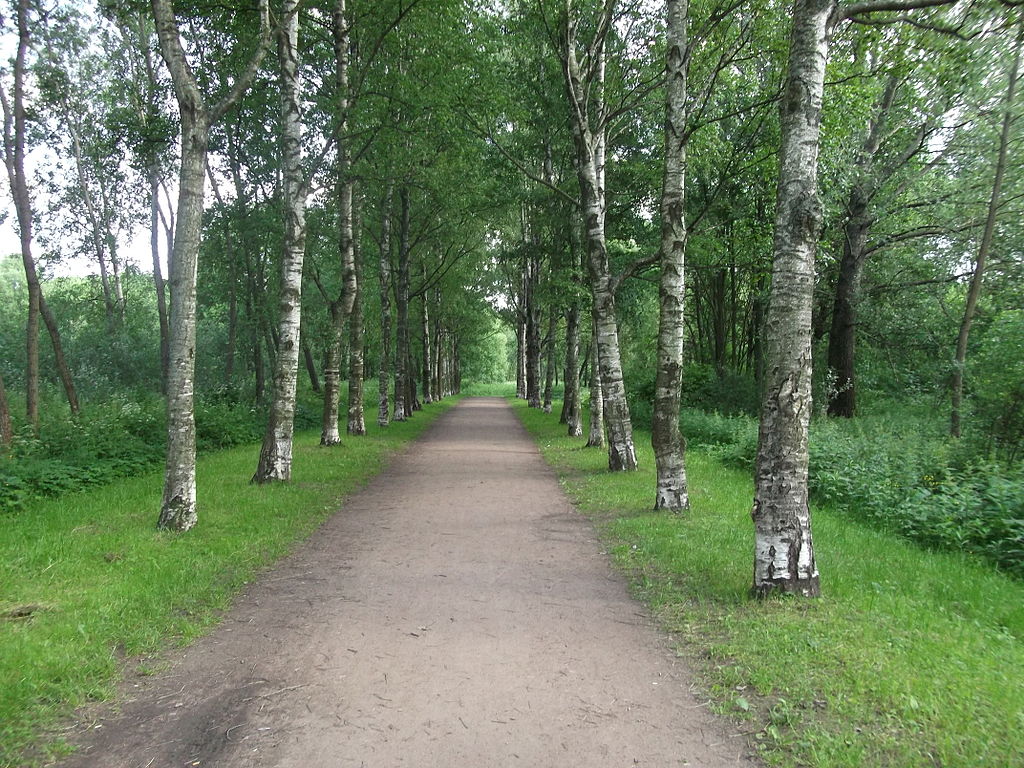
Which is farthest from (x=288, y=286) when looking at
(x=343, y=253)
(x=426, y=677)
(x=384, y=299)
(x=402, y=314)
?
(x=402, y=314)

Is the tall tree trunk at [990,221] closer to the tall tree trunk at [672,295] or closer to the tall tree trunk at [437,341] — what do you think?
the tall tree trunk at [672,295]

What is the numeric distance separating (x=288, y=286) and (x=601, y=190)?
7418 millimetres

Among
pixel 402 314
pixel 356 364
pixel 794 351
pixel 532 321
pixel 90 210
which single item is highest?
pixel 90 210

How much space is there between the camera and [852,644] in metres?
4.35

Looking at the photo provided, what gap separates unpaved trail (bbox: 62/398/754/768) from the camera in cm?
333

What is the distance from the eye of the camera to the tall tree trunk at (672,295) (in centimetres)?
900

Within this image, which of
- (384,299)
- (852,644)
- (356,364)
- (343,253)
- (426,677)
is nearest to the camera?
(426,677)

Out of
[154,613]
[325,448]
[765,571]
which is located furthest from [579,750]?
[325,448]

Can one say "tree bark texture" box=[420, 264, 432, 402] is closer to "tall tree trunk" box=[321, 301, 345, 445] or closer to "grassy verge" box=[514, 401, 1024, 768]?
"tall tree trunk" box=[321, 301, 345, 445]

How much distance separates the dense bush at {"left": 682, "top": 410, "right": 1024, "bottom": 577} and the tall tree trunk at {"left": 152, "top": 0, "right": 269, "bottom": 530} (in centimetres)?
940

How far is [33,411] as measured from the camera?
14336 millimetres

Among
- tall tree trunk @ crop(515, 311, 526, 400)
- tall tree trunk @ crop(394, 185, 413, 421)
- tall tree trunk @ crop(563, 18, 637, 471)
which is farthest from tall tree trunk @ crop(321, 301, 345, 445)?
tall tree trunk @ crop(515, 311, 526, 400)

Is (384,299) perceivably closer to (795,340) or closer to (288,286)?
(288,286)

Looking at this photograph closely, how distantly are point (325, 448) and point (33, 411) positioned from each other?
6587 millimetres
